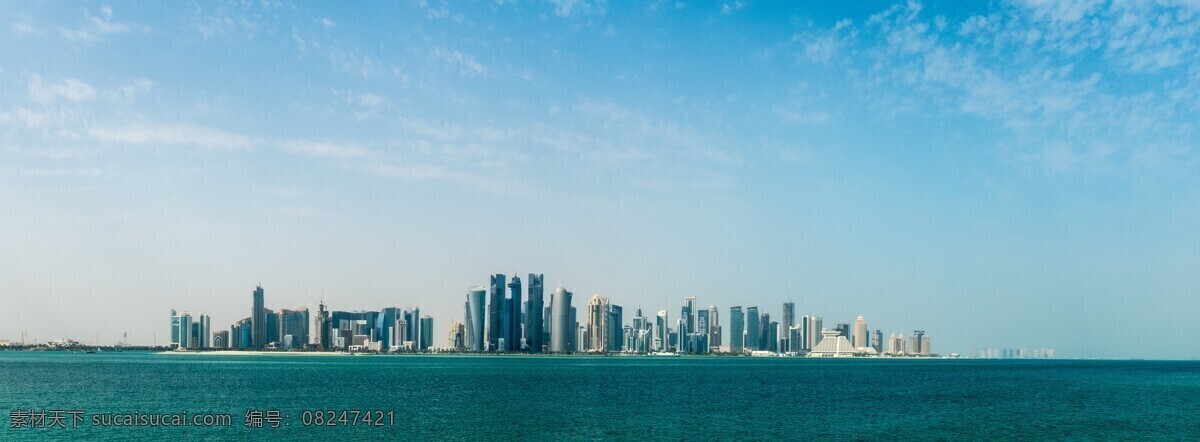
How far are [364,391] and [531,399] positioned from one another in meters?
23.4

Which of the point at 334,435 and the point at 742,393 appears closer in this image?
the point at 334,435

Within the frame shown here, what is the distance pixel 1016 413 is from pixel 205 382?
97229 mm

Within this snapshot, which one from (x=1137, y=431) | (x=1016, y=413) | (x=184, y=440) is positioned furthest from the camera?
(x=1016, y=413)

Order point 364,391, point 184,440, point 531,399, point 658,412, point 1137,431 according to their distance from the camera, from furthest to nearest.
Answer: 1. point 364,391
2. point 531,399
3. point 658,412
4. point 1137,431
5. point 184,440

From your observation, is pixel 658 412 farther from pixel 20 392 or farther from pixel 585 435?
pixel 20 392

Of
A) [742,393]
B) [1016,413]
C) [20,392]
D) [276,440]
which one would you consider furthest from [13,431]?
[1016,413]

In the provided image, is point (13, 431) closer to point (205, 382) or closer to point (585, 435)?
point (585, 435)

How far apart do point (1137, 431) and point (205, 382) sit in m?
106

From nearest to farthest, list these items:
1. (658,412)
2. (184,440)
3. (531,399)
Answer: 1. (184,440)
2. (658,412)
3. (531,399)

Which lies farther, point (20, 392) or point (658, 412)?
point (20, 392)

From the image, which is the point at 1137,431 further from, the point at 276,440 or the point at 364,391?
the point at 364,391

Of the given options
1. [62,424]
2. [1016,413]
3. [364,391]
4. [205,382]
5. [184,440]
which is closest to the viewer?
[184,440]

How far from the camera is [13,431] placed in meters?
55.6

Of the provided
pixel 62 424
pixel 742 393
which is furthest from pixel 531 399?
pixel 62 424
